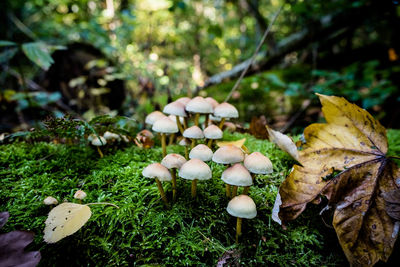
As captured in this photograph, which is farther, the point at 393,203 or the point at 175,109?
the point at 175,109

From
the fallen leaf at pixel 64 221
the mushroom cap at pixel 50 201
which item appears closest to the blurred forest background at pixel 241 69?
the mushroom cap at pixel 50 201

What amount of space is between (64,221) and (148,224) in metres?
0.40

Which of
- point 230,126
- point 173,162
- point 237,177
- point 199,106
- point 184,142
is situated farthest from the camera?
point 230,126

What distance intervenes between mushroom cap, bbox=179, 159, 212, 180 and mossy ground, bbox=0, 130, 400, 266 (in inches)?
8.5

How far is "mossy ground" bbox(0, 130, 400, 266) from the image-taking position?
1.08 m

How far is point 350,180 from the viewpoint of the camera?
3.96 feet

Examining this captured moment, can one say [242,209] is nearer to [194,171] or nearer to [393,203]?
[194,171]

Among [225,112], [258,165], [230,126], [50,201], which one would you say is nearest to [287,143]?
[258,165]

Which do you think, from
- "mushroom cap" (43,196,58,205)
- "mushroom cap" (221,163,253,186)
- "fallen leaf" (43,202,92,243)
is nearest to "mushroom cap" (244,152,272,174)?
"mushroom cap" (221,163,253,186)

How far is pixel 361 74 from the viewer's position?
3.58 meters

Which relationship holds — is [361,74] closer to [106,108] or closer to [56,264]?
[56,264]

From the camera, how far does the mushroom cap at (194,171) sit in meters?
1.18

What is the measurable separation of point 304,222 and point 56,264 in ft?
4.26

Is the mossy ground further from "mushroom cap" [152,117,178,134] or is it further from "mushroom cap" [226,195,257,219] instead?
"mushroom cap" [152,117,178,134]
